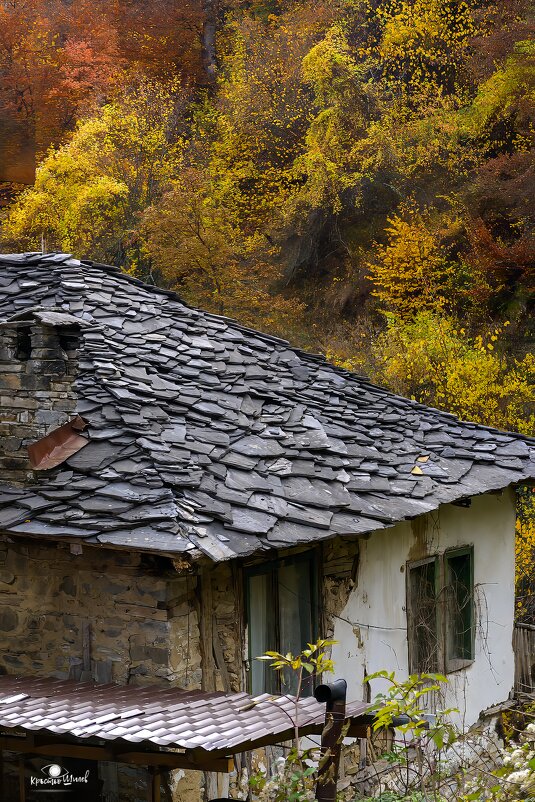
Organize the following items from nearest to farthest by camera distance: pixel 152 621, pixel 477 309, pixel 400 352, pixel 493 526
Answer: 1. pixel 152 621
2. pixel 493 526
3. pixel 400 352
4. pixel 477 309

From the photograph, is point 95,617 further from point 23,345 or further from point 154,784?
point 23,345

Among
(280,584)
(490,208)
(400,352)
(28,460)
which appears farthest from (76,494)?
(490,208)

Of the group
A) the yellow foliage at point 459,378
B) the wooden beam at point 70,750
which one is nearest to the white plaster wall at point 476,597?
the wooden beam at point 70,750

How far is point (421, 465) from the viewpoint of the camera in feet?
30.1

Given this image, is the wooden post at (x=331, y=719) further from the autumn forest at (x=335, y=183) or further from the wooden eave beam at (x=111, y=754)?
the autumn forest at (x=335, y=183)

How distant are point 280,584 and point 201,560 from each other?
4.36 feet

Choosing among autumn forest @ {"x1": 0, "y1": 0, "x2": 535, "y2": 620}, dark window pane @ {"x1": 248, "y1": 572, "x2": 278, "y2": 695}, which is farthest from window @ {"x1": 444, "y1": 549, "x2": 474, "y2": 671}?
autumn forest @ {"x1": 0, "y1": 0, "x2": 535, "y2": 620}

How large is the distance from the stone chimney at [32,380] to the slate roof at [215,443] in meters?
0.24

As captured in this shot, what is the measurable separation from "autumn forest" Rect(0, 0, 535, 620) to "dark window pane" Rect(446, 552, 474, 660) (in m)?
5.46

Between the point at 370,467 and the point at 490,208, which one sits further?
the point at 490,208

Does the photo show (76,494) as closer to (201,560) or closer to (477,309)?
(201,560)

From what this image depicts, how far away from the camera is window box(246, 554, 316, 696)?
7.80 metres

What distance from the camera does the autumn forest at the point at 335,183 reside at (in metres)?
19.2

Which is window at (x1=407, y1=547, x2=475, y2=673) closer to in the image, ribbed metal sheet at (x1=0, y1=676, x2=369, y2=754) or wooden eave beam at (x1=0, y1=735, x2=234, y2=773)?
ribbed metal sheet at (x1=0, y1=676, x2=369, y2=754)
